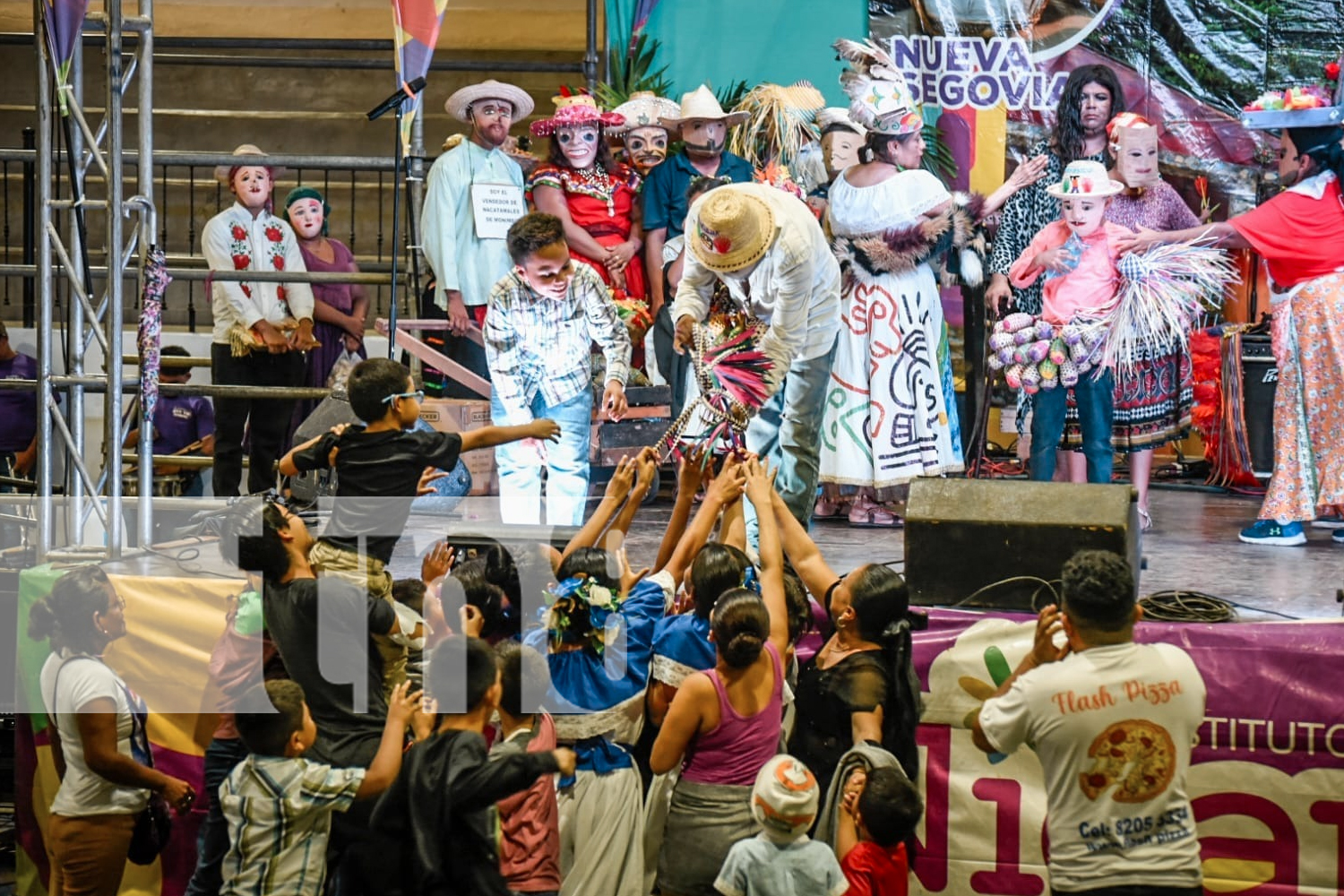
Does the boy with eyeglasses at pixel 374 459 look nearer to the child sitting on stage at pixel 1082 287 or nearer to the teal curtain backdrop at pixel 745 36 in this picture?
the child sitting on stage at pixel 1082 287

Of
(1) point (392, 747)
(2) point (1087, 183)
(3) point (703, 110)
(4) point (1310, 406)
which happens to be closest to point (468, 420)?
(3) point (703, 110)

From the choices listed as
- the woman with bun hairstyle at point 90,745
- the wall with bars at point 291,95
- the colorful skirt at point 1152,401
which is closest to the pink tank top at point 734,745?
the woman with bun hairstyle at point 90,745

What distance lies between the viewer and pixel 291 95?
11.7 m

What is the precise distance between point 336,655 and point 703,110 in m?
4.15

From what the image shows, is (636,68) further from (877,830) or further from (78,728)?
(877,830)

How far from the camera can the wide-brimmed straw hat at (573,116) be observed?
7.96 m

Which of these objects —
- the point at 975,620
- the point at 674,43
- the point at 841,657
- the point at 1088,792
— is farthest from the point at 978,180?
the point at 1088,792

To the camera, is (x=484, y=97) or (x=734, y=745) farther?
(x=484, y=97)

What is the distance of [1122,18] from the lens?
9.42 m

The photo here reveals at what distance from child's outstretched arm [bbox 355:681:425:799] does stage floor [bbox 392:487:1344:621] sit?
6.50 ft

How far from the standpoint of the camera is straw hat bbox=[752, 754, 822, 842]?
4.01 metres

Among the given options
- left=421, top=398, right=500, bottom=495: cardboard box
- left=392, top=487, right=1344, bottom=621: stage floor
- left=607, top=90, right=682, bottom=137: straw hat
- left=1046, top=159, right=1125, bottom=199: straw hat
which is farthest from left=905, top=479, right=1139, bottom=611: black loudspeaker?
left=607, top=90, right=682, bottom=137: straw hat

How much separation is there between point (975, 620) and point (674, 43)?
487 centimetres

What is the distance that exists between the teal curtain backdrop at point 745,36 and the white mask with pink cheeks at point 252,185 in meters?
2.16
